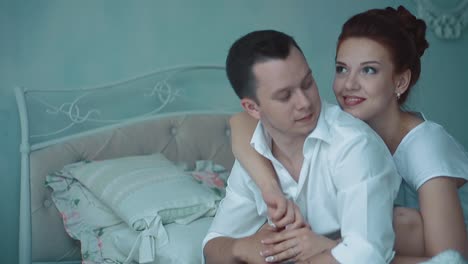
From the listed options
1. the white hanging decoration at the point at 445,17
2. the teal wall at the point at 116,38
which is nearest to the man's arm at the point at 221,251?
the teal wall at the point at 116,38

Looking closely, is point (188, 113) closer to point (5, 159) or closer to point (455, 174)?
point (5, 159)

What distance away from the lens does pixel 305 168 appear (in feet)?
5.56

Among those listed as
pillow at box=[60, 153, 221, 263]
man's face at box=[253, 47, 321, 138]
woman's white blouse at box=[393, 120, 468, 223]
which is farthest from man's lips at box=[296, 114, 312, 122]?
pillow at box=[60, 153, 221, 263]

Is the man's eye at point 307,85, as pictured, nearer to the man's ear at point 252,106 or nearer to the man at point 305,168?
the man at point 305,168

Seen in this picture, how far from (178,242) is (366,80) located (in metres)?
0.79

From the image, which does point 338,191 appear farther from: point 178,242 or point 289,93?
point 178,242

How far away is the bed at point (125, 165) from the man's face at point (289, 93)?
2.05 ft

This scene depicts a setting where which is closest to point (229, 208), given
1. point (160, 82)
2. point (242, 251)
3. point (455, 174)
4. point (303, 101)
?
point (242, 251)

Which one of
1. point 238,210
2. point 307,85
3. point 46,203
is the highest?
point 307,85

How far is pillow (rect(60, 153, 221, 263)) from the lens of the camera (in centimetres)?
215

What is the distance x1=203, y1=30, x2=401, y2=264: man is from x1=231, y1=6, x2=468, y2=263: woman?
87 mm

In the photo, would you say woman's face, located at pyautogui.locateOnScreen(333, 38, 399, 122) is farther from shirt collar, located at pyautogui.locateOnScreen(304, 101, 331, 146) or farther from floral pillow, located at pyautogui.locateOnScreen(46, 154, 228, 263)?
floral pillow, located at pyautogui.locateOnScreen(46, 154, 228, 263)

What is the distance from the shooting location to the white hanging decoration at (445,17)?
11.2 ft

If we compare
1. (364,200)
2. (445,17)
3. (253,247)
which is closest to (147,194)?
(253,247)
